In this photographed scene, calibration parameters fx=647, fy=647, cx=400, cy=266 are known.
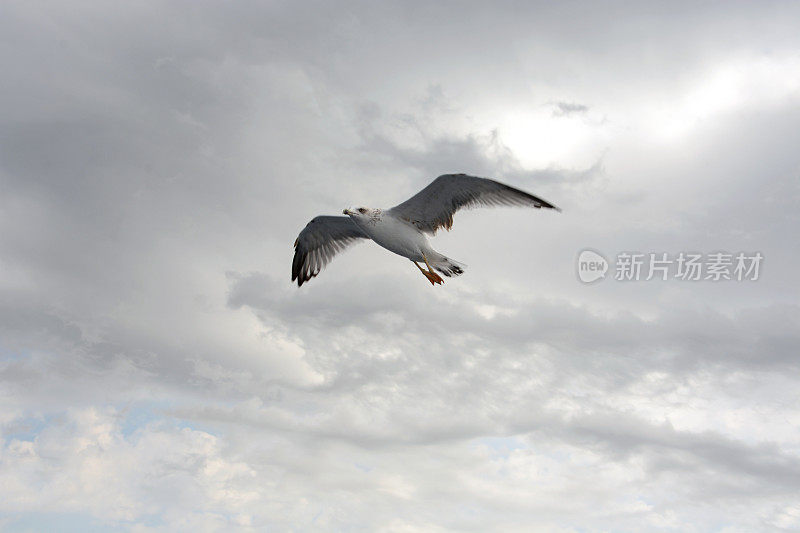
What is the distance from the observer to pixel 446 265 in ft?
76.1

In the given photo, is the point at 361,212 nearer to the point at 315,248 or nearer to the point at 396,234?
the point at 396,234

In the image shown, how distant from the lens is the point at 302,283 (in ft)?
92.3

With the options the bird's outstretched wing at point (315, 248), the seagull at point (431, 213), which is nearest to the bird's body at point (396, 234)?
the seagull at point (431, 213)

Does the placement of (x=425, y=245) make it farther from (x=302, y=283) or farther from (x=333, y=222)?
(x=302, y=283)

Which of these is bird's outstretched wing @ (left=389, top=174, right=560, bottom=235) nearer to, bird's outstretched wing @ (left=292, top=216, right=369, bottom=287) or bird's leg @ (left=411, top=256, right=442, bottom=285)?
bird's leg @ (left=411, top=256, right=442, bottom=285)

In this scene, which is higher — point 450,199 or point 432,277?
point 450,199

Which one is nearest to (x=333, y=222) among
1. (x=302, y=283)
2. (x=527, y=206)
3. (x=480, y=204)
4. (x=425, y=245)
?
(x=302, y=283)

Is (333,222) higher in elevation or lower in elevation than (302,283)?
higher

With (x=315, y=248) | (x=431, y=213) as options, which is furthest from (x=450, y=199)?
(x=315, y=248)

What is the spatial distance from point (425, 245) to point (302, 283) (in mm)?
7571

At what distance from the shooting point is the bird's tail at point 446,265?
2309 centimetres

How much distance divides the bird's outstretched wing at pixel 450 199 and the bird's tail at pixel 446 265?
941 millimetres

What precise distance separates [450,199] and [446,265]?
2.48m

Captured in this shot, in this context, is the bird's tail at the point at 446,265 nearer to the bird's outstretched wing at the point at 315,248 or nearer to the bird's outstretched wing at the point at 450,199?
the bird's outstretched wing at the point at 450,199
